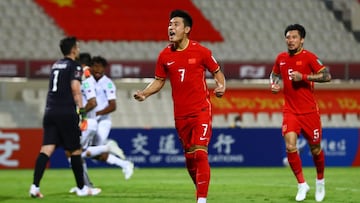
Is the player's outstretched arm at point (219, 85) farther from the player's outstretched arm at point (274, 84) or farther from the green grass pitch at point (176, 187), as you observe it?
the green grass pitch at point (176, 187)

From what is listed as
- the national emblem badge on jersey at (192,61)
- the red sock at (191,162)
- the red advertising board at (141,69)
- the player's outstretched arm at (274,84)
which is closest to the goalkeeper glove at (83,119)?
the player's outstretched arm at (274,84)

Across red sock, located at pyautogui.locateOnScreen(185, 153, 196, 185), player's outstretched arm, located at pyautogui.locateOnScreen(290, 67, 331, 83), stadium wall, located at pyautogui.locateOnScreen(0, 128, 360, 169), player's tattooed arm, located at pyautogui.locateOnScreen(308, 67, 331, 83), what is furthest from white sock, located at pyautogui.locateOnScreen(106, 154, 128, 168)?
stadium wall, located at pyautogui.locateOnScreen(0, 128, 360, 169)

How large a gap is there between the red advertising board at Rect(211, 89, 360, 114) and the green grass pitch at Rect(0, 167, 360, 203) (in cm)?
728

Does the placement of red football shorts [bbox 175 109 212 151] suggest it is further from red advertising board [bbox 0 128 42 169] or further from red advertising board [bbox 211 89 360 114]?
red advertising board [bbox 211 89 360 114]

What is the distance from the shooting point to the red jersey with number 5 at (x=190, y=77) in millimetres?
10562

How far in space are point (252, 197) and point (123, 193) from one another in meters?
2.12

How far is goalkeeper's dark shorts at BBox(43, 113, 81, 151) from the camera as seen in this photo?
1300 cm

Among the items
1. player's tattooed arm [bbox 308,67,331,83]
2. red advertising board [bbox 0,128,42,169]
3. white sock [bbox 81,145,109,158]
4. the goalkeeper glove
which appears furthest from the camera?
red advertising board [bbox 0,128,42,169]

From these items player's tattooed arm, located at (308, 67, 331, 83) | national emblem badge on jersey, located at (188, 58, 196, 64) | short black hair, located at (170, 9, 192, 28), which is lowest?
player's tattooed arm, located at (308, 67, 331, 83)

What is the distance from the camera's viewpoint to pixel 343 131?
80.9 ft

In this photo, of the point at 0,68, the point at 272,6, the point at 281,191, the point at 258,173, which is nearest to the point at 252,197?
the point at 281,191

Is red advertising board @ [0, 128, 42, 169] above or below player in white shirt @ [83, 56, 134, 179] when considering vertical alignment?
below

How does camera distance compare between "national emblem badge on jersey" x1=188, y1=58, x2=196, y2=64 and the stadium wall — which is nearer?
"national emblem badge on jersey" x1=188, y1=58, x2=196, y2=64

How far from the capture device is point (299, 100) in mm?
12719
